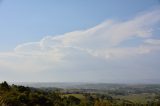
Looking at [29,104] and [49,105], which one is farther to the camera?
[49,105]

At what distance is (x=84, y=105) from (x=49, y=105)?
6.86 m

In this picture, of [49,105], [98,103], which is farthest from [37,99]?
[98,103]

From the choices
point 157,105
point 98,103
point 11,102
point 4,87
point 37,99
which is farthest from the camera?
point 157,105

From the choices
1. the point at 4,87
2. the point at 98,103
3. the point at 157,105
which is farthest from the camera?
the point at 157,105

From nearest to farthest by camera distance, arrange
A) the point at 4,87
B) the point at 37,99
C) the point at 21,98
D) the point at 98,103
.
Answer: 1. the point at 98,103
2. the point at 21,98
3. the point at 37,99
4. the point at 4,87

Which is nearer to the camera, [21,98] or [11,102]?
[11,102]

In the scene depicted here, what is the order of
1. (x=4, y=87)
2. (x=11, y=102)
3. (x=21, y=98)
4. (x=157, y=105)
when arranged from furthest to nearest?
(x=157, y=105) < (x=4, y=87) < (x=21, y=98) < (x=11, y=102)

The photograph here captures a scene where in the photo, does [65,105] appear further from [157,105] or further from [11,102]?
[157,105]

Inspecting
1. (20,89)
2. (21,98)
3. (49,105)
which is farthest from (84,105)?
(20,89)

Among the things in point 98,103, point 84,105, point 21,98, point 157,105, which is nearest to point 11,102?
point 21,98

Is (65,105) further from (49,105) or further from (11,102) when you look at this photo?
(11,102)

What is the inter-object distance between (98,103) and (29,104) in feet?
63.3

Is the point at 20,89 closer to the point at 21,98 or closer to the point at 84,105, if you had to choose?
the point at 21,98

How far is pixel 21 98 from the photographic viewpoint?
51156 mm
